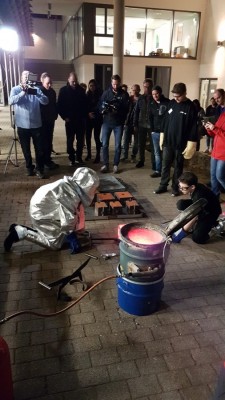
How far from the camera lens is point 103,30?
15.6 m

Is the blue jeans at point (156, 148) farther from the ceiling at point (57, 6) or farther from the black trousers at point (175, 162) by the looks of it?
the ceiling at point (57, 6)

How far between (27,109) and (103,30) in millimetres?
12172

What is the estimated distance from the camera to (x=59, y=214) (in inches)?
135

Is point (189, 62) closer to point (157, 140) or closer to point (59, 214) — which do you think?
point (157, 140)

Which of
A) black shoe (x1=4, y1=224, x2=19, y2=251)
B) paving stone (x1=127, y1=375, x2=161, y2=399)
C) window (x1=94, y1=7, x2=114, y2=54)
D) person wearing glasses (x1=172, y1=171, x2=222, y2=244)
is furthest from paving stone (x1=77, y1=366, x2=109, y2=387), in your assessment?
window (x1=94, y1=7, x2=114, y2=54)

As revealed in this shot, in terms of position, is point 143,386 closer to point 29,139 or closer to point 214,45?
point 29,139

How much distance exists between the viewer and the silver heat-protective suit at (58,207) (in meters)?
3.44

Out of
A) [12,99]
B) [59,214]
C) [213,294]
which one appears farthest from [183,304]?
[12,99]

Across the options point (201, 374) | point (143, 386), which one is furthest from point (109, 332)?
point (201, 374)

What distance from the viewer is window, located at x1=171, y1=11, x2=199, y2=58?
15.8 metres

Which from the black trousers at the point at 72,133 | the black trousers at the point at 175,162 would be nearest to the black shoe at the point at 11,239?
the black trousers at the point at 175,162

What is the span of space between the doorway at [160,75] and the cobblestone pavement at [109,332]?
14189mm

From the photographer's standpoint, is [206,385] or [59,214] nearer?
[206,385]

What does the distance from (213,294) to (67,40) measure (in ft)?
72.4
